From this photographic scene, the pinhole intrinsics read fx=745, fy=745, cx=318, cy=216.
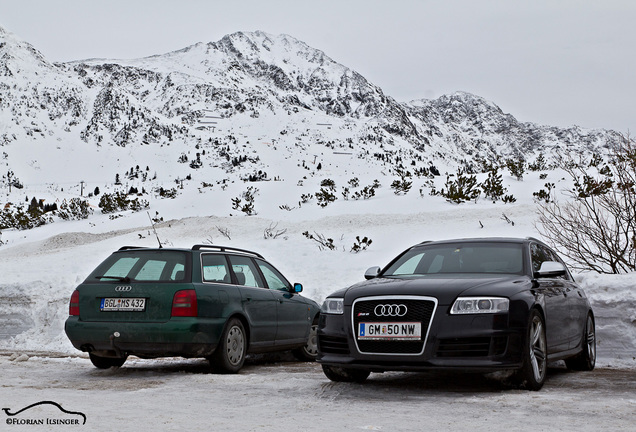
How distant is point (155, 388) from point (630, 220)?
8.70m

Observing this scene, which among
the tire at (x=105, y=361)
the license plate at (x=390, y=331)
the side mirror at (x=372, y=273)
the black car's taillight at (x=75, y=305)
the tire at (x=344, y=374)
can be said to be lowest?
the tire at (x=105, y=361)

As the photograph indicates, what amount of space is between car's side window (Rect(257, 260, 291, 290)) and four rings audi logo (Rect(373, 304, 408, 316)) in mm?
3257

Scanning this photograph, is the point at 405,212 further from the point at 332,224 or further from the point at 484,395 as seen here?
the point at 484,395

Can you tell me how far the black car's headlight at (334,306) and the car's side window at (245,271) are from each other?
2110 mm

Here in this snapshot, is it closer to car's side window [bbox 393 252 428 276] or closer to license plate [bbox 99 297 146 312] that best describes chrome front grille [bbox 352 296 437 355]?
car's side window [bbox 393 252 428 276]

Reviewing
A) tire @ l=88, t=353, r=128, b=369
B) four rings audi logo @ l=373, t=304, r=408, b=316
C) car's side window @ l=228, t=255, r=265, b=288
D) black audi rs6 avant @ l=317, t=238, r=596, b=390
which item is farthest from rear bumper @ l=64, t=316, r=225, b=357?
four rings audi logo @ l=373, t=304, r=408, b=316

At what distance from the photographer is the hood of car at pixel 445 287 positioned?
660 cm

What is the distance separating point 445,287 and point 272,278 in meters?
3.85

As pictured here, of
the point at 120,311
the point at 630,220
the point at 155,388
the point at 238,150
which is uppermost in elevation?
the point at 238,150

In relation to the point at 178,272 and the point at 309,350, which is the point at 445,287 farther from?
the point at 309,350

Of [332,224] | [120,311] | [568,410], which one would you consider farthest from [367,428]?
[332,224]

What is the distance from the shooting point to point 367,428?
16.7 feet

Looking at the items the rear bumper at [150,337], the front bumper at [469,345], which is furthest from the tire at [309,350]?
the front bumper at [469,345]

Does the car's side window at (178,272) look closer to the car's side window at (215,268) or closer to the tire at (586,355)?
the car's side window at (215,268)
